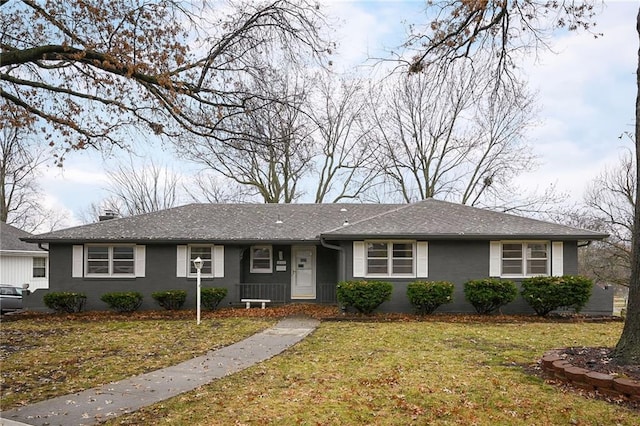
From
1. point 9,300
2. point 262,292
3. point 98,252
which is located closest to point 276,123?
point 262,292

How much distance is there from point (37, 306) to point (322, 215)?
10.9 metres

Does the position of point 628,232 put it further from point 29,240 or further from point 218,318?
point 29,240

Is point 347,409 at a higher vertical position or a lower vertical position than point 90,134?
lower

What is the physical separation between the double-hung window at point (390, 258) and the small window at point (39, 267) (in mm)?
19087

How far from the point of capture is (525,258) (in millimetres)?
15836

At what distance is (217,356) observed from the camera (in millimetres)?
9281

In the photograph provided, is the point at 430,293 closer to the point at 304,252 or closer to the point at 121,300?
the point at 304,252

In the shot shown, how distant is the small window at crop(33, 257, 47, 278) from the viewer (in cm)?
2562

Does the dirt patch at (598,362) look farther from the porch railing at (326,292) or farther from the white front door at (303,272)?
the white front door at (303,272)

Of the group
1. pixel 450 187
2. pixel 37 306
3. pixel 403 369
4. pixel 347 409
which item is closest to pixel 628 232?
pixel 450 187

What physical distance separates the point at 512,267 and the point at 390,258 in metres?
3.96

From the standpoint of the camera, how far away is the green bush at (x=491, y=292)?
1472 centimetres

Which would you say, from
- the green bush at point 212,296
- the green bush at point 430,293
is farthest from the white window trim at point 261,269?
the green bush at point 430,293

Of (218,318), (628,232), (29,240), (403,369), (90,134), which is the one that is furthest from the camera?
(628,232)
